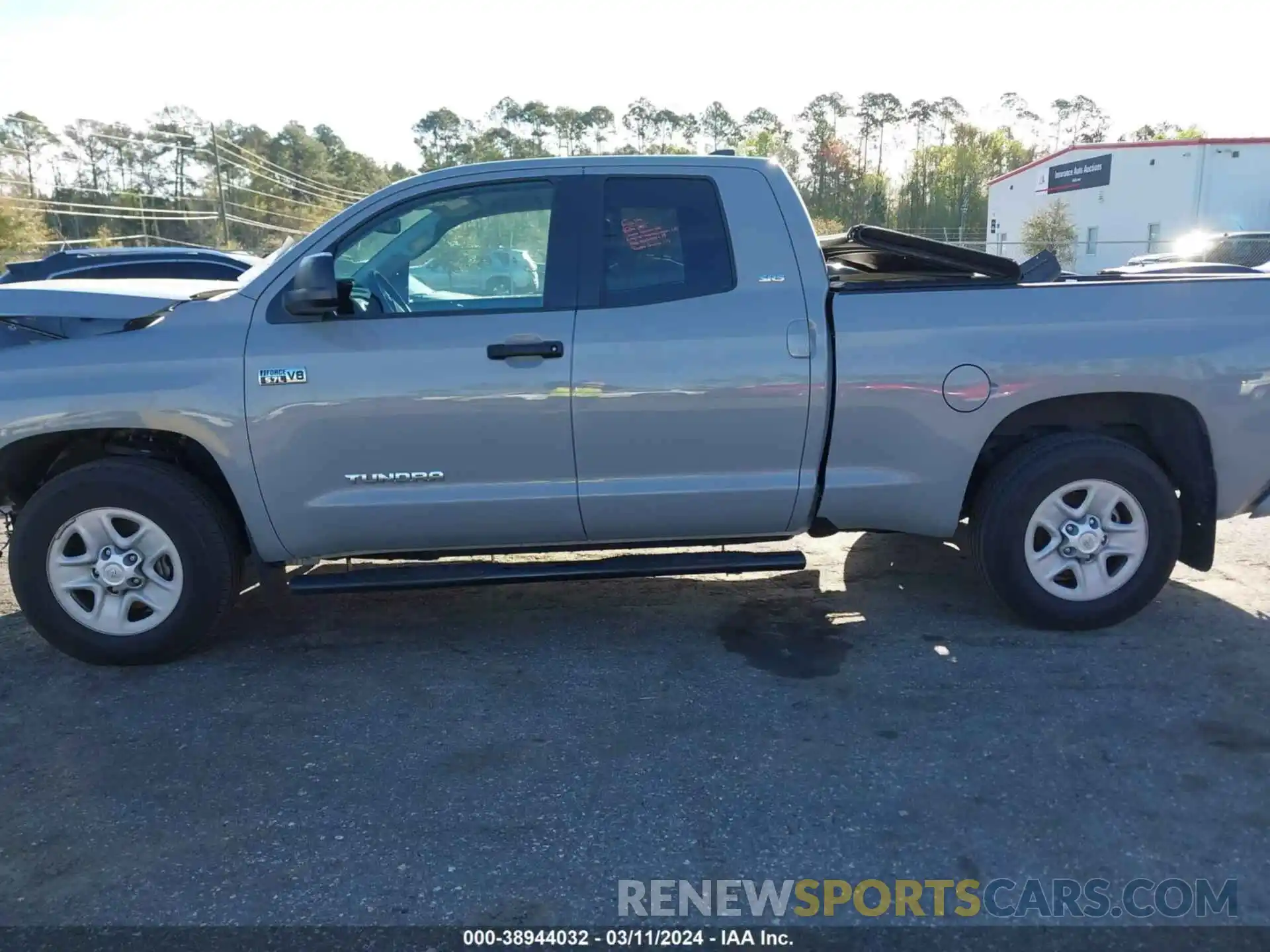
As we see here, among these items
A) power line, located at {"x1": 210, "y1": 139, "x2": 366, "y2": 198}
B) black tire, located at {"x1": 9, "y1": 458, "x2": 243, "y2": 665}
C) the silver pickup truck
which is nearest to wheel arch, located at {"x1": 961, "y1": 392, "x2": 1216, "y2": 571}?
the silver pickup truck

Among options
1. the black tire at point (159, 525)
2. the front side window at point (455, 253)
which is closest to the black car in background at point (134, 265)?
the black tire at point (159, 525)


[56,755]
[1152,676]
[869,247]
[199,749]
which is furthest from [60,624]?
[1152,676]

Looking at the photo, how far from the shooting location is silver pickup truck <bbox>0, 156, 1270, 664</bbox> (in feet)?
12.8

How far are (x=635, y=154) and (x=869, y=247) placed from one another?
45.3 inches

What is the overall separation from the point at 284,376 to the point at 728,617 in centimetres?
223

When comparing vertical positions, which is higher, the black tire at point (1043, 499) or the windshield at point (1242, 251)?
the windshield at point (1242, 251)

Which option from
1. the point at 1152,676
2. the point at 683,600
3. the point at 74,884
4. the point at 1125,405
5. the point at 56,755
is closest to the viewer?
the point at 74,884

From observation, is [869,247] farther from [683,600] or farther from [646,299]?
[683,600]

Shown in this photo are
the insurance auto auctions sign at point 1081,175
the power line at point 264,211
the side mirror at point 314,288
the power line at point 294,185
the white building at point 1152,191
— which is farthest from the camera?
the insurance auto auctions sign at point 1081,175

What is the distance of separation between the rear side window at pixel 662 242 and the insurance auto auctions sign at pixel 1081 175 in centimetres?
4753

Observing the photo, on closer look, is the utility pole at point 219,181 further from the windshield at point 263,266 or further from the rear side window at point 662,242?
the rear side window at point 662,242

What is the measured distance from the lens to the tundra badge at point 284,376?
3.87 metres

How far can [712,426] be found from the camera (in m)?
4.02

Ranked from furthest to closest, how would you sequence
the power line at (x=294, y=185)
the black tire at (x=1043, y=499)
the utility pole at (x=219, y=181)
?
the power line at (x=294, y=185) → the utility pole at (x=219, y=181) → the black tire at (x=1043, y=499)
